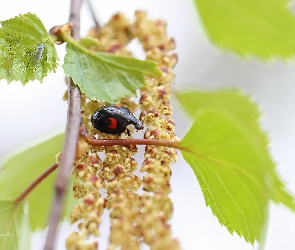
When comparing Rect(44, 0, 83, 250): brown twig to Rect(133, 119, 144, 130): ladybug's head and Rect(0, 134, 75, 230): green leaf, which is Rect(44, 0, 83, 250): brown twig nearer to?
Rect(133, 119, 144, 130): ladybug's head

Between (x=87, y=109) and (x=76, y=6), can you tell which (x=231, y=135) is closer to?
(x=87, y=109)

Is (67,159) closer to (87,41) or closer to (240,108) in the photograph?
(87,41)

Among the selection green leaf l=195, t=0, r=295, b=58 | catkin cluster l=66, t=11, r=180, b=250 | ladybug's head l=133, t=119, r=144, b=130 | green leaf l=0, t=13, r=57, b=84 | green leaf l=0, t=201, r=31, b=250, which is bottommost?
green leaf l=0, t=201, r=31, b=250

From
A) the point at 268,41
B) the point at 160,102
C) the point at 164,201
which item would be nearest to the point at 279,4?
the point at 268,41

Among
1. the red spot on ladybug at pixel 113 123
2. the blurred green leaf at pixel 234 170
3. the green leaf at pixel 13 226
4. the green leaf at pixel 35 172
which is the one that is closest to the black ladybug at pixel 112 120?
the red spot on ladybug at pixel 113 123

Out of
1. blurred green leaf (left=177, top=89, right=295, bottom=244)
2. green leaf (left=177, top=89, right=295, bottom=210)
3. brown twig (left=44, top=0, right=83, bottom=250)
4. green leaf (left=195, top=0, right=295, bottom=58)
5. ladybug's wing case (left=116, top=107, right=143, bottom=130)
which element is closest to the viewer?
brown twig (left=44, top=0, right=83, bottom=250)

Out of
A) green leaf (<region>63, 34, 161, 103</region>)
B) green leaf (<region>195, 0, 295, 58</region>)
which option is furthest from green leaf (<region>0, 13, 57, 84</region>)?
green leaf (<region>195, 0, 295, 58</region>)

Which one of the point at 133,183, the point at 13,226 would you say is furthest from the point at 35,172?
the point at 133,183
